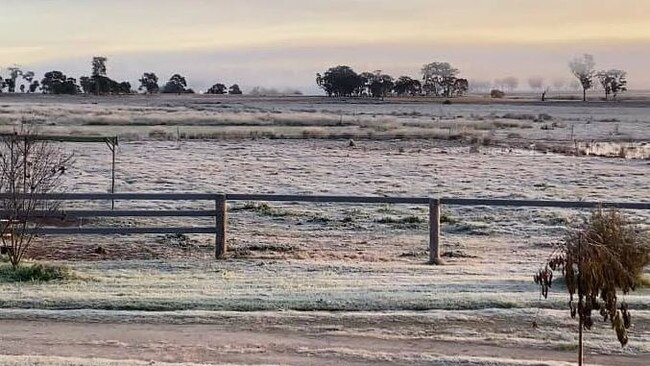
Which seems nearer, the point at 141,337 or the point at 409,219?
the point at 141,337

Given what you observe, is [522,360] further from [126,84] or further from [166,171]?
[126,84]

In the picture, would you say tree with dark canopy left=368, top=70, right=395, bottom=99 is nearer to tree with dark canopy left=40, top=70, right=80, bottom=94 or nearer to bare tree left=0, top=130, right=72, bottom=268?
tree with dark canopy left=40, top=70, right=80, bottom=94

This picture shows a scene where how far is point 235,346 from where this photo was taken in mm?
9148

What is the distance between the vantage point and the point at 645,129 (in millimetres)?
67938

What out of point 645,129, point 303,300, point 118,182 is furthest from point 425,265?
point 645,129

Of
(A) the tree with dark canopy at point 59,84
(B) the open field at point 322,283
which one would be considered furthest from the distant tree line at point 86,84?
(B) the open field at point 322,283

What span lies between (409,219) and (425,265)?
6104 millimetres

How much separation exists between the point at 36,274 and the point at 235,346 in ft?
15.1

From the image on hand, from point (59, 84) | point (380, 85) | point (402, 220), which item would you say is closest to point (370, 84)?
point (380, 85)

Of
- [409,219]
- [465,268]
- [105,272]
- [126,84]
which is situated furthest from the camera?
[126,84]

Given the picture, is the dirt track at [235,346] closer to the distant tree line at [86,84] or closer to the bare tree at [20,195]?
the bare tree at [20,195]

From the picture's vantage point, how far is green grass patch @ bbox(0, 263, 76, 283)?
12.6 meters

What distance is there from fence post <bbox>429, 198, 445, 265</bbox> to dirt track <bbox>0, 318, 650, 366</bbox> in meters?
5.16

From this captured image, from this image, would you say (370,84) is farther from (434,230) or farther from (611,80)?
(434,230)
